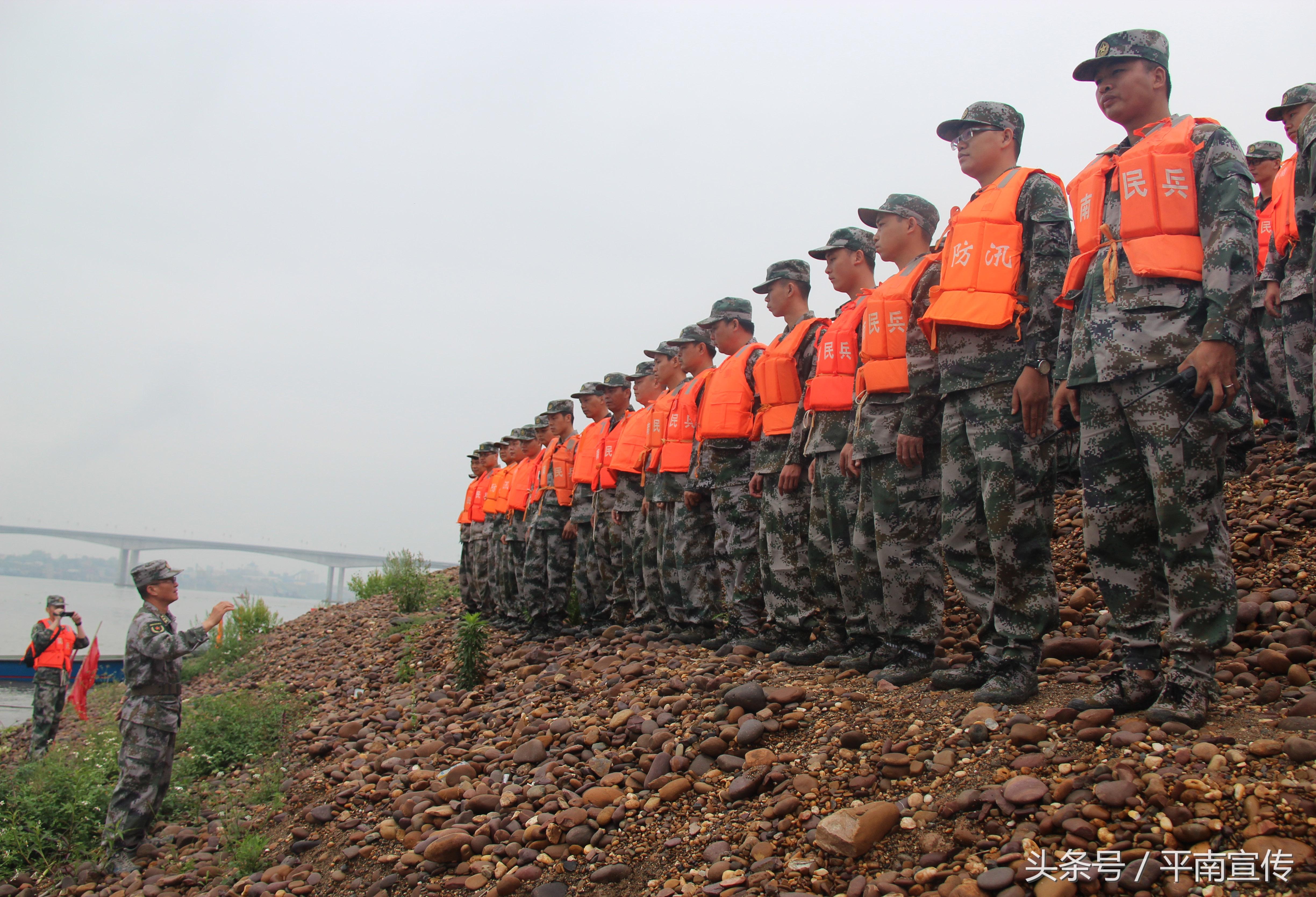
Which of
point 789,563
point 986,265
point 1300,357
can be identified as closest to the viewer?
point 986,265

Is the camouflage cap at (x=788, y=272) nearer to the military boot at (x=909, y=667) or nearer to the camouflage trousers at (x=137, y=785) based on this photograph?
the military boot at (x=909, y=667)

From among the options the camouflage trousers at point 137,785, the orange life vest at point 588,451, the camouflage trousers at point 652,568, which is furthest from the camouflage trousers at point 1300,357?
the camouflage trousers at point 137,785

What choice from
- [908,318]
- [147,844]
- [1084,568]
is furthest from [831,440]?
[147,844]

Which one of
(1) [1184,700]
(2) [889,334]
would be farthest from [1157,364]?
(2) [889,334]

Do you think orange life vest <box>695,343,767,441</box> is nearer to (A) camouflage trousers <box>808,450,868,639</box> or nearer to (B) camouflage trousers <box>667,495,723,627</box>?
(B) camouflage trousers <box>667,495,723,627</box>

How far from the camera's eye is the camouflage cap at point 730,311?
654cm

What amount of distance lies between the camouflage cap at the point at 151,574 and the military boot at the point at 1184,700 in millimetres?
6673

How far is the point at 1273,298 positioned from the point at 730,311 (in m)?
3.77

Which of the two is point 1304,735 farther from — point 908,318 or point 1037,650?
point 908,318

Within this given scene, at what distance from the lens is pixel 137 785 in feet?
20.4

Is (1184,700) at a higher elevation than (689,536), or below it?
below

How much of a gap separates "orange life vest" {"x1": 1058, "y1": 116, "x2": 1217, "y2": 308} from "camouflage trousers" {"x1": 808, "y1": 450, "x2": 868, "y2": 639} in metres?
1.76

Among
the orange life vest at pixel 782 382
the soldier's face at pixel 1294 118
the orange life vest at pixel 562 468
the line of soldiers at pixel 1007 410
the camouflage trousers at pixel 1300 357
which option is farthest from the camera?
the orange life vest at pixel 562 468

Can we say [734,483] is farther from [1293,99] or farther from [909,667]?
[1293,99]
